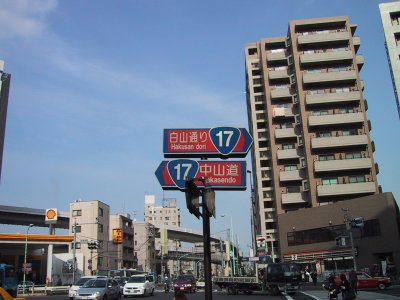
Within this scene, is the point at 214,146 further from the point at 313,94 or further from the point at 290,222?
the point at 313,94

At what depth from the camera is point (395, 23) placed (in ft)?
181

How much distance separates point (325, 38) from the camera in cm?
6862

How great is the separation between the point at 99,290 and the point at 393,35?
48.5m

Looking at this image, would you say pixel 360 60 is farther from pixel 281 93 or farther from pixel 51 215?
pixel 51 215

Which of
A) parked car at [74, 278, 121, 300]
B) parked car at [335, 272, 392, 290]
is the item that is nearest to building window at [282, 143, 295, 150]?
parked car at [335, 272, 392, 290]

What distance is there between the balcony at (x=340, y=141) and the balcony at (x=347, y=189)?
19.5ft

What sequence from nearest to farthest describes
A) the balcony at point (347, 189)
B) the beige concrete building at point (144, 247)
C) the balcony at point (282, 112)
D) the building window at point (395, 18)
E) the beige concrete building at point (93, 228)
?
the building window at point (395, 18), the balcony at point (347, 189), the balcony at point (282, 112), the beige concrete building at point (93, 228), the beige concrete building at point (144, 247)

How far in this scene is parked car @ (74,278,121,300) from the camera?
22.4m

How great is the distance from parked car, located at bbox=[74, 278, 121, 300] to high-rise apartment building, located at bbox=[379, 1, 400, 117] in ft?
139

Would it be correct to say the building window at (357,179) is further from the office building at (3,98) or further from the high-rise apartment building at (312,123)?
the office building at (3,98)

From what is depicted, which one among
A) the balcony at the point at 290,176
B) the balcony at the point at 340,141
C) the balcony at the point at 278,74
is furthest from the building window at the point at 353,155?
the balcony at the point at 278,74

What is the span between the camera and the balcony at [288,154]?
68.5 metres

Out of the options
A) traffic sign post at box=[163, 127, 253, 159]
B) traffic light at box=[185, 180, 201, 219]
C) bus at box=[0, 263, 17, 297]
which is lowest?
bus at box=[0, 263, 17, 297]

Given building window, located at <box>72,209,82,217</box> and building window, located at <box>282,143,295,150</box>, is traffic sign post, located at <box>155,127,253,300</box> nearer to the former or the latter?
building window, located at <box>282,143,295,150</box>
